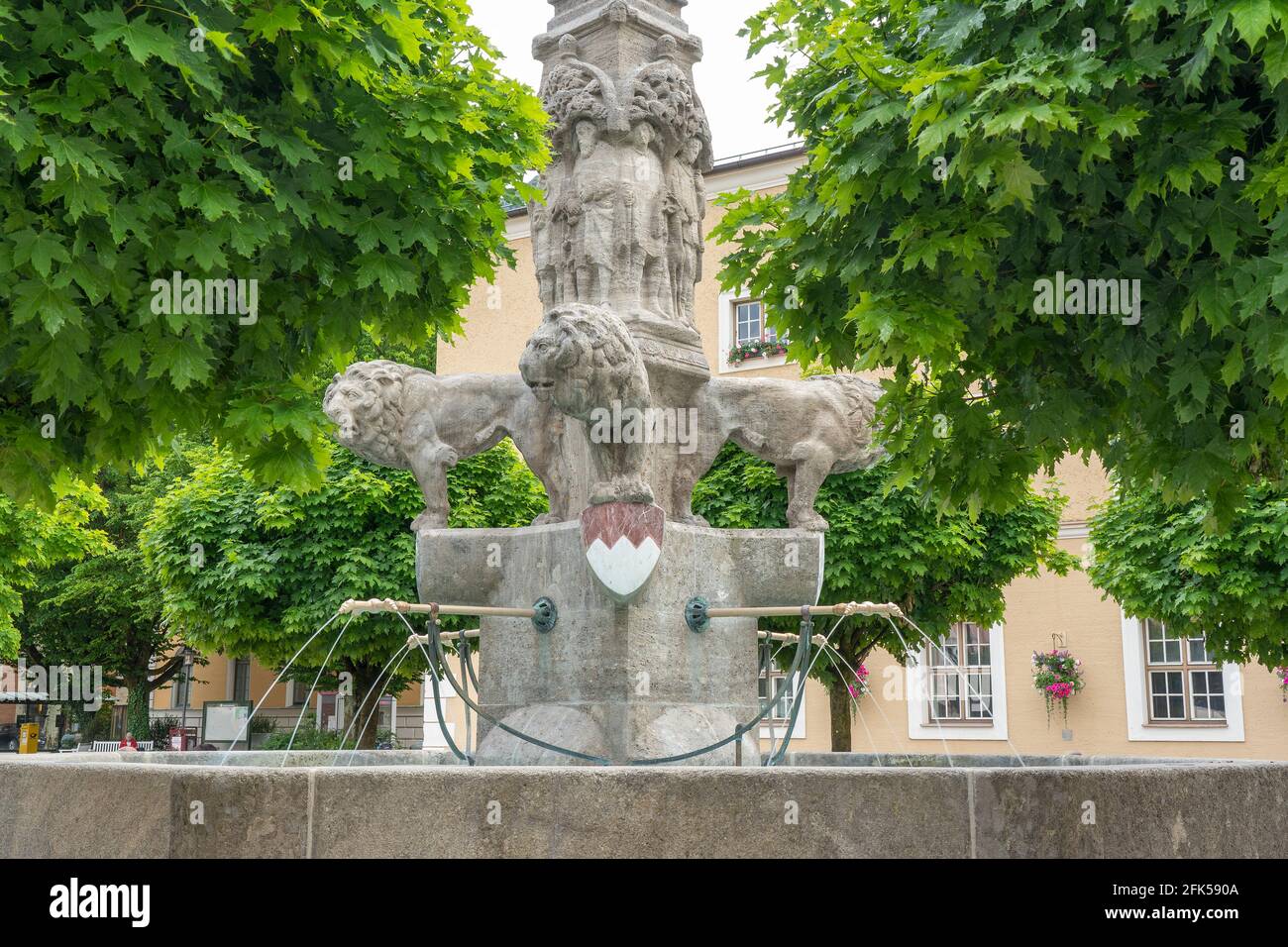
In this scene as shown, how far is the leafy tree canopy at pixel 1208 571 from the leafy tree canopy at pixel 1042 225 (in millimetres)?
10839

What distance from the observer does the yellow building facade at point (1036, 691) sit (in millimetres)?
24656

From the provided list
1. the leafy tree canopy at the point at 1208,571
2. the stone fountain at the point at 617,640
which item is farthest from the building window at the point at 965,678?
the stone fountain at the point at 617,640

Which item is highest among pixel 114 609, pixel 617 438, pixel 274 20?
pixel 274 20

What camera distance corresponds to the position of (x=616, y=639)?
7457 mm

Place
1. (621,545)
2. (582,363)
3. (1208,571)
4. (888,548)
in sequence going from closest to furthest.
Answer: (582,363) → (621,545) → (1208,571) → (888,548)

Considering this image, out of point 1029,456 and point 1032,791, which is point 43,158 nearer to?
point 1032,791

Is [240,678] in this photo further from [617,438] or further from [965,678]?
[617,438]

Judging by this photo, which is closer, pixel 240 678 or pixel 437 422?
pixel 437 422

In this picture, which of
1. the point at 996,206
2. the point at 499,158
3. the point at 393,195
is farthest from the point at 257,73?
the point at 996,206

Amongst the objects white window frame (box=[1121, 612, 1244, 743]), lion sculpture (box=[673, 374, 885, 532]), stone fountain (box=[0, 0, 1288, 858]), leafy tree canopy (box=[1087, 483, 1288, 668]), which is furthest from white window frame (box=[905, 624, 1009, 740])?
lion sculpture (box=[673, 374, 885, 532])

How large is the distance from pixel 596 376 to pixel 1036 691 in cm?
2148

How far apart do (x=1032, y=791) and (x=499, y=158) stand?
375 centimetres

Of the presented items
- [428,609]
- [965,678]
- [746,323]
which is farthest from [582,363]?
[746,323]

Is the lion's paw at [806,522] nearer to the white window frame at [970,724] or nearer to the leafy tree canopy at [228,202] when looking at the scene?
the leafy tree canopy at [228,202]
